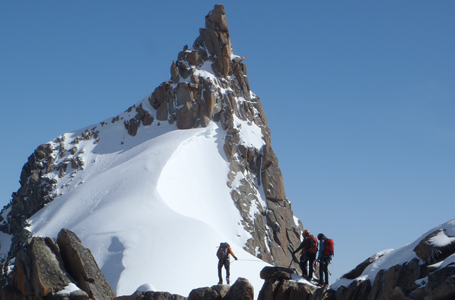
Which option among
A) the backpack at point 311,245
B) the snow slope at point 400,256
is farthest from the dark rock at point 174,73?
the snow slope at point 400,256

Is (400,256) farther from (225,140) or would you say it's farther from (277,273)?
(225,140)

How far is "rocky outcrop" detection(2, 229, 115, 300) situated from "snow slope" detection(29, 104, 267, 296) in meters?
2.17

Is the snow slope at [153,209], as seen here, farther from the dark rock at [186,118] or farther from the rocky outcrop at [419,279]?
the rocky outcrop at [419,279]

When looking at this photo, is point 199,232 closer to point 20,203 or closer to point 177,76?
point 177,76

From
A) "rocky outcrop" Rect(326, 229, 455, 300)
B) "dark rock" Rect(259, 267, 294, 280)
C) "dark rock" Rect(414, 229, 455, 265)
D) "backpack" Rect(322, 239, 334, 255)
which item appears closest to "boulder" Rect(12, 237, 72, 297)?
"dark rock" Rect(259, 267, 294, 280)

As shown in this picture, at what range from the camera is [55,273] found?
19.2 meters

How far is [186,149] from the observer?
54.5 m

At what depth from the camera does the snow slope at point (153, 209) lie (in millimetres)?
27391

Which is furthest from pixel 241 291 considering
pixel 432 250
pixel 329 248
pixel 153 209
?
pixel 153 209

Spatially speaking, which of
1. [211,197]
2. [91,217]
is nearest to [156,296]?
[91,217]

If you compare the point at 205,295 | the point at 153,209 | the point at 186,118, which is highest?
the point at 186,118

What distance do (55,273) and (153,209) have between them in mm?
18359

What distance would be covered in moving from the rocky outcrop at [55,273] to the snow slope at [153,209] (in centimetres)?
217

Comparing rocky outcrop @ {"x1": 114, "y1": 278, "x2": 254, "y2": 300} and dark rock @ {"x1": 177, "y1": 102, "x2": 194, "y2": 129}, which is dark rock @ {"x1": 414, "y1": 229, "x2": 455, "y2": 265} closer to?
rocky outcrop @ {"x1": 114, "y1": 278, "x2": 254, "y2": 300}
